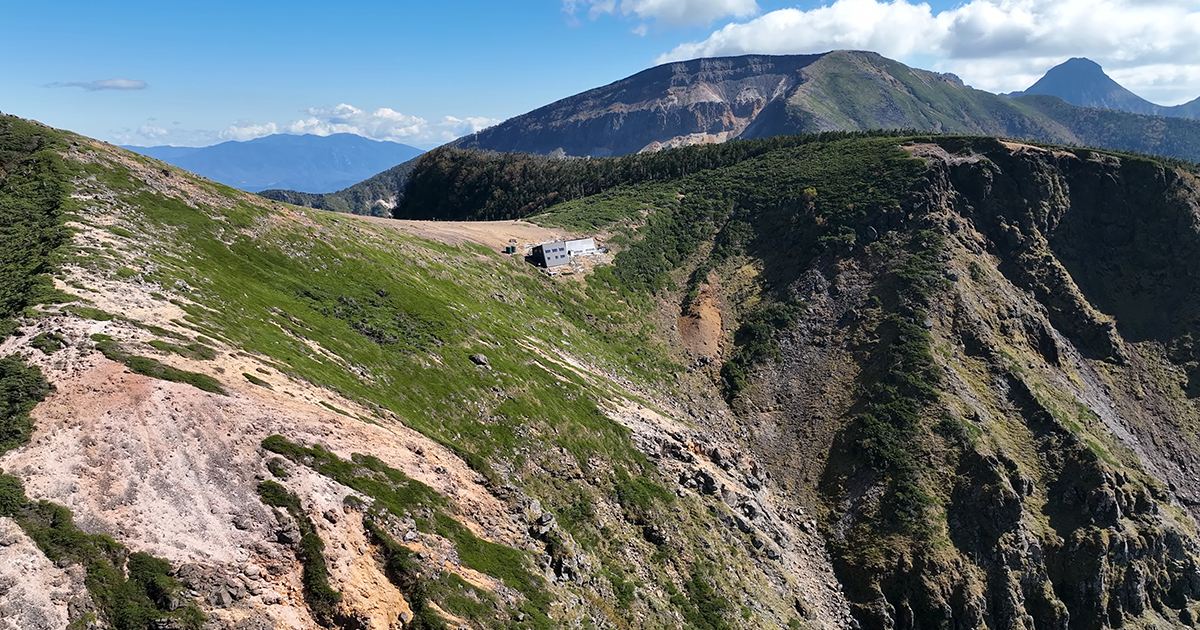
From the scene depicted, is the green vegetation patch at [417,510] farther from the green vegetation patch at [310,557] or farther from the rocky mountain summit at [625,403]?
the green vegetation patch at [310,557]

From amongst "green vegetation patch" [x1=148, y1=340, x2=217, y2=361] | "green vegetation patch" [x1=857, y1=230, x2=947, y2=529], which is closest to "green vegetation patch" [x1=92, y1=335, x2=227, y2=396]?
"green vegetation patch" [x1=148, y1=340, x2=217, y2=361]

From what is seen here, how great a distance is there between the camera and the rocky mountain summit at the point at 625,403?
2527 centimetres

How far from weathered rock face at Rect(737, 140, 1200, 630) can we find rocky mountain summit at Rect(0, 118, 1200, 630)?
0.40 m

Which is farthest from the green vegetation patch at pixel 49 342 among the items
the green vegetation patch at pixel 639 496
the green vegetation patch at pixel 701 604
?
the green vegetation patch at pixel 701 604

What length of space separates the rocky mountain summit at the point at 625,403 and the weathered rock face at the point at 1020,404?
395 mm

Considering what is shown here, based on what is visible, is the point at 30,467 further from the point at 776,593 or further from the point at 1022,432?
the point at 1022,432

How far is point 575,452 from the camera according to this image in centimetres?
4712

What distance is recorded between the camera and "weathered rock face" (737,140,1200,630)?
185 ft

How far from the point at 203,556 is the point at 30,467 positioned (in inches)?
295

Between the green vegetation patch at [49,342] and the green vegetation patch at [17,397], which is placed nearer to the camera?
the green vegetation patch at [17,397]

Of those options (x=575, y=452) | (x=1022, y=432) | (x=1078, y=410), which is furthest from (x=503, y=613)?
(x=1078, y=410)

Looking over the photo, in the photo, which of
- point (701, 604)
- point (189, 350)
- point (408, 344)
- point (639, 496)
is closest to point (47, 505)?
point (189, 350)

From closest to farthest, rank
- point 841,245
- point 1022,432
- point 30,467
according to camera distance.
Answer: point 30,467
point 1022,432
point 841,245

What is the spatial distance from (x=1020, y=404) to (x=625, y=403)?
50.2 m
